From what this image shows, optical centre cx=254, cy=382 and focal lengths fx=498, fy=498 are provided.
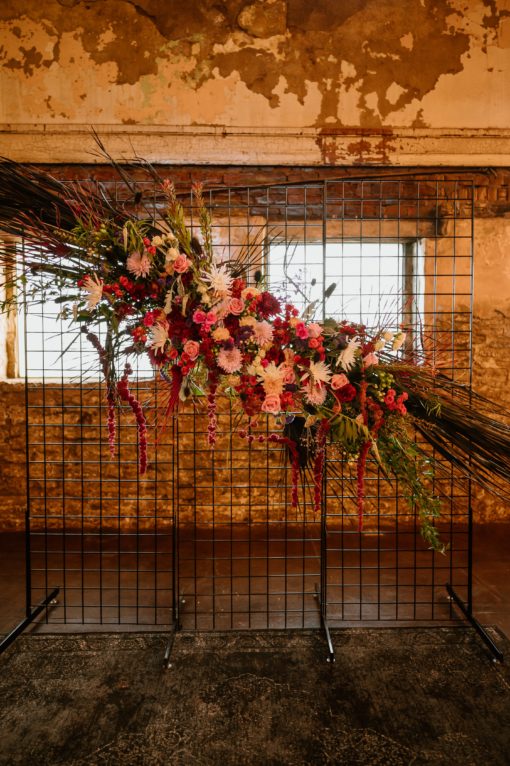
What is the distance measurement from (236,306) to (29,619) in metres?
2.07

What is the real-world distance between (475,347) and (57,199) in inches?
133

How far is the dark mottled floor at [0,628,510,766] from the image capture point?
1832mm

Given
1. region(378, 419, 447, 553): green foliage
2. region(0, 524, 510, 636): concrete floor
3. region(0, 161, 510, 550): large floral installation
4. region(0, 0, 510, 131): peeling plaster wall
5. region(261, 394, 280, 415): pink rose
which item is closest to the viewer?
region(261, 394, 280, 415): pink rose

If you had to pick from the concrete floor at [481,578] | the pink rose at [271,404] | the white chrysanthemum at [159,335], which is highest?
the white chrysanthemum at [159,335]

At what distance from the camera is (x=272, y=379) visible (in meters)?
1.78

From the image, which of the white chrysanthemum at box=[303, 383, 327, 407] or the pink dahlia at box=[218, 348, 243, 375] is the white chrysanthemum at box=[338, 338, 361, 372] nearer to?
the white chrysanthemum at box=[303, 383, 327, 407]

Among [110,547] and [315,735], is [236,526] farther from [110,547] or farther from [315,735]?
[315,735]

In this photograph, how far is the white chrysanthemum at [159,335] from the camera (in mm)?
1777

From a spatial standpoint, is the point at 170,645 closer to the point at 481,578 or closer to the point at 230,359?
the point at 230,359

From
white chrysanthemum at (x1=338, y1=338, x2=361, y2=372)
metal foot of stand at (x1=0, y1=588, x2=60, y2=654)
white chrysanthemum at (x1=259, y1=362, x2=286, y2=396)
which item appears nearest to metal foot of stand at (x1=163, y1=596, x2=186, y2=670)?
metal foot of stand at (x1=0, y1=588, x2=60, y2=654)

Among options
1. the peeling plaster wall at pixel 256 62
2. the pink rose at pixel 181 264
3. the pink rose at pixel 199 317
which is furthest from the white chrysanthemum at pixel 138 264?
the peeling plaster wall at pixel 256 62

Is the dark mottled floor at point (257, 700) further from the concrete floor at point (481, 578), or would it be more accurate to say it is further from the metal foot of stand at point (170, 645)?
the concrete floor at point (481, 578)

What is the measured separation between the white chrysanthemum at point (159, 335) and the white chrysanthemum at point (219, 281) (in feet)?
0.76

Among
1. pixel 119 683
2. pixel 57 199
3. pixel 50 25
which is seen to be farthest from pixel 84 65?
pixel 119 683
